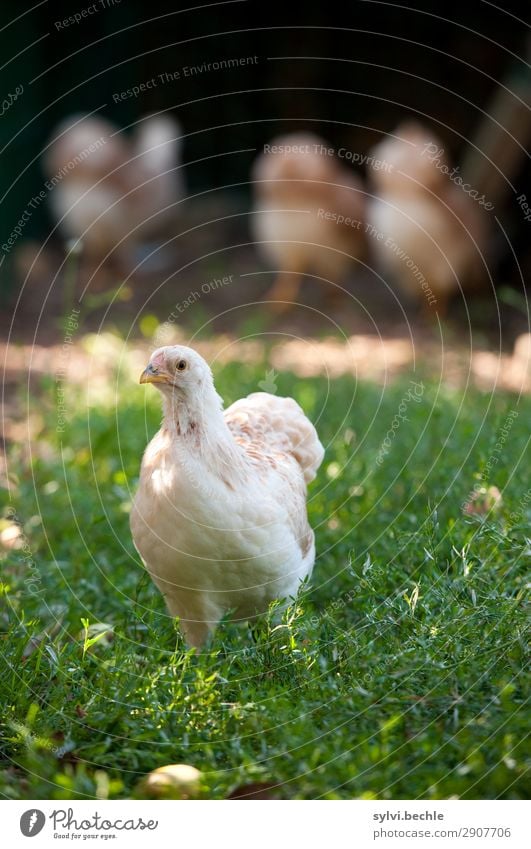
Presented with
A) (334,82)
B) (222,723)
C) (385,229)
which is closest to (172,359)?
(222,723)

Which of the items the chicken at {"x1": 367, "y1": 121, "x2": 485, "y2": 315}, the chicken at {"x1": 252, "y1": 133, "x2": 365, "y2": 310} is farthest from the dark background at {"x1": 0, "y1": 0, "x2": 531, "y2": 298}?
the chicken at {"x1": 252, "y1": 133, "x2": 365, "y2": 310}

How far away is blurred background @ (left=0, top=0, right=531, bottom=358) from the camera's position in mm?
7387

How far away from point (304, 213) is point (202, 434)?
4.97 m

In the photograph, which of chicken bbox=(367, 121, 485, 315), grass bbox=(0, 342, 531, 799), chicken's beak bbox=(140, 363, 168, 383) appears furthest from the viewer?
chicken bbox=(367, 121, 485, 315)

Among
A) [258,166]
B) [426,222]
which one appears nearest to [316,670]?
[426,222]

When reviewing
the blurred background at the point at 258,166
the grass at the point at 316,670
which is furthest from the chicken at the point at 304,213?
the grass at the point at 316,670

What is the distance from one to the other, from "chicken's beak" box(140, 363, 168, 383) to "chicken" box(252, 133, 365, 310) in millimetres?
4511

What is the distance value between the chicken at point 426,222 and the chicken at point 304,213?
0.30 metres

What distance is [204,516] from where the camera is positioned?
2.71 metres

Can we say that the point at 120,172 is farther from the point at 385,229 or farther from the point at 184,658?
the point at 184,658

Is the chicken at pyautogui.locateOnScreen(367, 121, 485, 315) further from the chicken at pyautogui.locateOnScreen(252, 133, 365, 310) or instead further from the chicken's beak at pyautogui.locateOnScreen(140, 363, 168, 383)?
the chicken's beak at pyautogui.locateOnScreen(140, 363, 168, 383)

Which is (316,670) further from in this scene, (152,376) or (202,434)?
(152,376)

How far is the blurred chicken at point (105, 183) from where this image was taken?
791 cm

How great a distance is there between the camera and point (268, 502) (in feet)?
9.59
